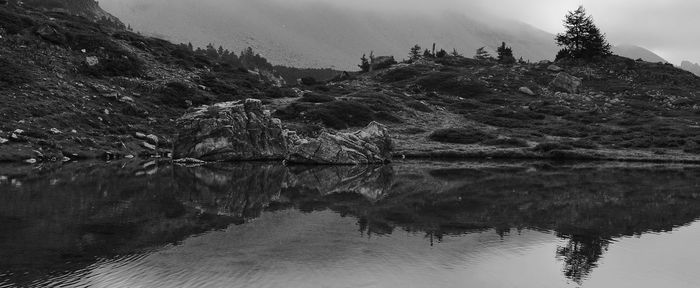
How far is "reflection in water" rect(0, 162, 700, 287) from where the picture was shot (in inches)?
465

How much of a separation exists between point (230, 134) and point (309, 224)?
2986 cm

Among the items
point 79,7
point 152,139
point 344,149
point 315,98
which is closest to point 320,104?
point 315,98

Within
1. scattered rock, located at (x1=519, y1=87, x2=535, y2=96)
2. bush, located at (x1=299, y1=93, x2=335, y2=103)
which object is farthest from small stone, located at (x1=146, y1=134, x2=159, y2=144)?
scattered rock, located at (x1=519, y1=87, x2=535, y2=96)

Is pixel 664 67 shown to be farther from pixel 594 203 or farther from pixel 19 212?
pixel 19 212

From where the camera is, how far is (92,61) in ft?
204

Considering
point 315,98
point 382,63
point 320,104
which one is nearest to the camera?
point 320,104

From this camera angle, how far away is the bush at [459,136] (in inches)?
2467

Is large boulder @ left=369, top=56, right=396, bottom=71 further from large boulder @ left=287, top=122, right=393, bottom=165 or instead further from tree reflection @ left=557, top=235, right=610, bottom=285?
tree reflection @ left=557, top=235, right=610, bottom=285

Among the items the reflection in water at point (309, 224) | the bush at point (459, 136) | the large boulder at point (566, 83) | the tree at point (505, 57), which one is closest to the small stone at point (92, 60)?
the reflection in water at point (309, 224)

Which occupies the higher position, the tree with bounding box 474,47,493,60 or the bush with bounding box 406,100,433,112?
the tree with bounding box 474,47,493,60

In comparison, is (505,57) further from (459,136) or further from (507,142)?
(507,142)

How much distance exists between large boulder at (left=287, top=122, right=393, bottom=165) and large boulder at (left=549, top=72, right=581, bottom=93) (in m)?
69.1

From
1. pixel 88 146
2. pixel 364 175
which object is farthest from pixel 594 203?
pixel 88 146

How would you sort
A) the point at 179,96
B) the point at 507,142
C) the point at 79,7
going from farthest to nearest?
the point at 79,7 < the point at 179,96 < the point at 507,142
